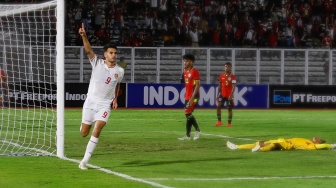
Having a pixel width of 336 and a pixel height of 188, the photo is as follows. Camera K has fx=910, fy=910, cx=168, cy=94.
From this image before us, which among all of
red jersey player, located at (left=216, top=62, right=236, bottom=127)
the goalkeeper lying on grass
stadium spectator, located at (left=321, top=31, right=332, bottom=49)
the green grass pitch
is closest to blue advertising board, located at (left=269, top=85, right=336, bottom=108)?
stadium spectator, located at (left=321, top=31, right=332, bottom=49)

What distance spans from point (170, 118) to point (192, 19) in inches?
480

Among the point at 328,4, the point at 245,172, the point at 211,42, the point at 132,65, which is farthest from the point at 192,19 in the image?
the point at 245,172

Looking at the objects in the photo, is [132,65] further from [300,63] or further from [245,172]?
[245,172]

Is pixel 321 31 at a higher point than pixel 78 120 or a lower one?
higher

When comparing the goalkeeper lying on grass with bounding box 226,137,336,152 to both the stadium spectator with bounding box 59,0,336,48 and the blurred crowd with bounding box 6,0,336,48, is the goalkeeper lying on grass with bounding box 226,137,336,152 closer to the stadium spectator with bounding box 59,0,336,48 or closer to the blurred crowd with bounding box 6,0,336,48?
the blurred crowd with bounding box 6,0,336,48

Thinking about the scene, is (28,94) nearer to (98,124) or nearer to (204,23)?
(98,124)

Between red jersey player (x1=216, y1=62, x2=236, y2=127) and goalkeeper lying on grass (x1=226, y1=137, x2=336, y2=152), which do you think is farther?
red jersey player (x1=216, y1=62, x2=236, y2=127)

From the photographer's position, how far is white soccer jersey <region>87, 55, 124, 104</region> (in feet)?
54.9

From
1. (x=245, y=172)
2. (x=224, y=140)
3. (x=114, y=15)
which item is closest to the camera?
(x=245, y=172)

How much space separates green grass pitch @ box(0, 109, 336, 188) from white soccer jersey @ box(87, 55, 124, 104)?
1.24 metres

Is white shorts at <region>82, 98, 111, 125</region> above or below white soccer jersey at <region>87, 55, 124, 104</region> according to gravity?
below

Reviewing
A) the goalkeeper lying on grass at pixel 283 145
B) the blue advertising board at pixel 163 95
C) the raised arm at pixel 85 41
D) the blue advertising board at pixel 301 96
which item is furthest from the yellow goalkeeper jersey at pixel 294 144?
the blue advertising board at pixel 301 96

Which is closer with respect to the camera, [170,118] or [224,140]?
[224,140]

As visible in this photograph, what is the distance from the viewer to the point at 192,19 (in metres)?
45.9
